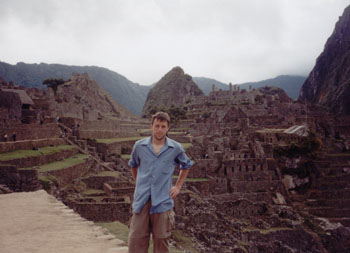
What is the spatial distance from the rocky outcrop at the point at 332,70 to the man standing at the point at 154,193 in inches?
3552

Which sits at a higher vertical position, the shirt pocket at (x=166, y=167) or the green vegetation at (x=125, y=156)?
the shirt pocket at (x=166, y=167)

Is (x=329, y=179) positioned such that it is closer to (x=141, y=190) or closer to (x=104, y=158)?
(x=104, y=158)

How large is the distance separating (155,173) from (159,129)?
29.3 inches

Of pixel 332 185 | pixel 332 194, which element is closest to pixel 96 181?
pixel 332 194

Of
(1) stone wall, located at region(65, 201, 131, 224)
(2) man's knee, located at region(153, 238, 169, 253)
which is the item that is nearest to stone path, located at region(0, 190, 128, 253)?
(2) man's knee, located at region(153, 238, 169, 253)

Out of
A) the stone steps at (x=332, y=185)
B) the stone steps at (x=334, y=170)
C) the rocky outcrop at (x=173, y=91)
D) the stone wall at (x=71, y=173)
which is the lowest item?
the stone steps at (x=332, y=185)

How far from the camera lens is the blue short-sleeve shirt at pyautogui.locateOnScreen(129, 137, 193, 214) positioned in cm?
477

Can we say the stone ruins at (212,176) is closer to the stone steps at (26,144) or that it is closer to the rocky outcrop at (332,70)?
the stone steps at (26,144)

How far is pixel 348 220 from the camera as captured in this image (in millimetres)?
28594

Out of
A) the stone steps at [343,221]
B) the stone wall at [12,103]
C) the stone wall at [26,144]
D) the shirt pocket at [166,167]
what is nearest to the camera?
the shirt pocket at [166,167]

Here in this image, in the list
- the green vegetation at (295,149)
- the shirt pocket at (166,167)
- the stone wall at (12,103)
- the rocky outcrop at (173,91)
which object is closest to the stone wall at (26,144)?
the stone wall at (12,103)

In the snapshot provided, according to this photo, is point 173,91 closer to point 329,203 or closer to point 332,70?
point 332,70

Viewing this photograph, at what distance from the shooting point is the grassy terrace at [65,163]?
718 inches

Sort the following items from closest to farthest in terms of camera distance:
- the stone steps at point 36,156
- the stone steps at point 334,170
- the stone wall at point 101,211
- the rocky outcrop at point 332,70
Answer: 1. the stone wall at point 101,211
2. the stone steps at point 36,156
3. the stone steps at point 334,170
4. the rocky outcrop at point 332,70
